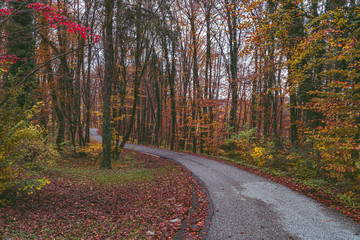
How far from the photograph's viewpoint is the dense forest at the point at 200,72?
15.3ft

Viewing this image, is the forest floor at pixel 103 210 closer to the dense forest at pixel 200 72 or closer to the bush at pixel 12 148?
the bush at pixel 12 148

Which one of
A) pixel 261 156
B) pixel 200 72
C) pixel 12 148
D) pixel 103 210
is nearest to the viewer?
pixel 12 148

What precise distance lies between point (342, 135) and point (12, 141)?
8.87 m

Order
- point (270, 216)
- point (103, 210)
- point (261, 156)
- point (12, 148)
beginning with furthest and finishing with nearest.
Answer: point (261, 156), point (103, 210), point (270, 216), point (12, 148)

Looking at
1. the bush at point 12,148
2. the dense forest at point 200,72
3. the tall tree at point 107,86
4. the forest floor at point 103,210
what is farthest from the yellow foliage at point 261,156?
the bush at point 12,148

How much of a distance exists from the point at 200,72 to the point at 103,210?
1719 cm

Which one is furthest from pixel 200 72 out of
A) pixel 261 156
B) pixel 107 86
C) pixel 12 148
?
pixel 12 148

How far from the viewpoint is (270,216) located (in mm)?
4500

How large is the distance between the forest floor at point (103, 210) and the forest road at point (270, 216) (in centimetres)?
62

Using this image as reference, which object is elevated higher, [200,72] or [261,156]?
[200,72]

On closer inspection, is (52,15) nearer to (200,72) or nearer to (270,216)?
(270,216)

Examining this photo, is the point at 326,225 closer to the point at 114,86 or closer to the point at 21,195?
the point at 21,195

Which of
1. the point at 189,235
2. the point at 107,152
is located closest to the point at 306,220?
the point at 189,235

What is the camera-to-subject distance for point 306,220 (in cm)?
431
